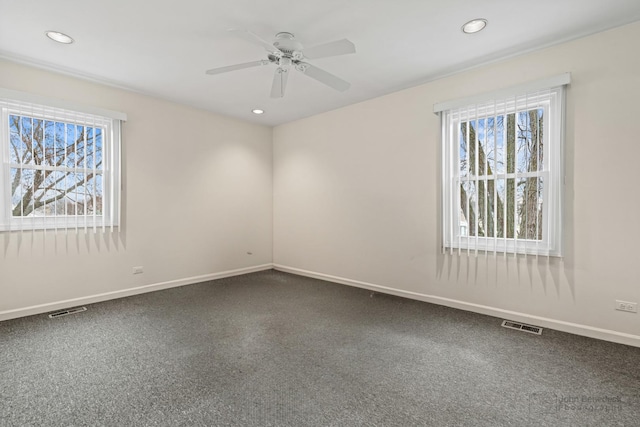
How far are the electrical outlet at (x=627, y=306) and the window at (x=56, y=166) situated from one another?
513 centimetres

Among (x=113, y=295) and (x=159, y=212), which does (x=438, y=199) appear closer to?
(x=159, y=212)

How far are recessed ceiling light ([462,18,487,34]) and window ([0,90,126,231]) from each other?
382cm

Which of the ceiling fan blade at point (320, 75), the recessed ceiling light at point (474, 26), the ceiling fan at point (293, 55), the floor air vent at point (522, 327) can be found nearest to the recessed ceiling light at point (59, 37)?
the ceiling fan at point (293, 55)

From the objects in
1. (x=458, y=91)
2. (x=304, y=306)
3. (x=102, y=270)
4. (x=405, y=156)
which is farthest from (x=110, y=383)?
(x=458, y=91)

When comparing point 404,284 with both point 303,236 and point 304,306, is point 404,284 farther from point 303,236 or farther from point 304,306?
point 303,236

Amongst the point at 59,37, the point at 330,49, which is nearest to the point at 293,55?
the point at 330,49

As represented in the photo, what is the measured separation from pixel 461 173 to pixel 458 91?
90 centimetres

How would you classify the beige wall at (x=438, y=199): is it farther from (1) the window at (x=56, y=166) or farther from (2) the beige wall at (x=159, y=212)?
(1) the window at (x=56, y=166)

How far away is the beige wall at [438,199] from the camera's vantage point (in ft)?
8.38

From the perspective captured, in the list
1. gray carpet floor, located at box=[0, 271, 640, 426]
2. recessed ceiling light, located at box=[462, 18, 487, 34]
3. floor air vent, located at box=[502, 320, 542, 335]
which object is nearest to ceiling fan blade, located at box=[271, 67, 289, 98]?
recessed ceiling light, located at box=[462, 18, 487, 34]

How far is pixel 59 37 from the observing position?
8.80 ft

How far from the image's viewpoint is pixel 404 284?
3.88 m

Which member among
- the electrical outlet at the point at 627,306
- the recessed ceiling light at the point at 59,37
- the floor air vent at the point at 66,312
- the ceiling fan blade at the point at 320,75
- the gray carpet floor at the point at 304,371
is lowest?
the gray carpet floor at the point at 304,371

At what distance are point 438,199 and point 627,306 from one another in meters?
1.79
